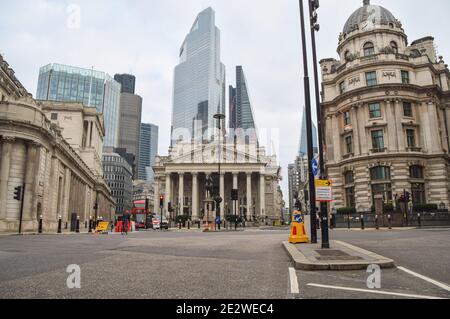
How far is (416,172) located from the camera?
39.7 meters

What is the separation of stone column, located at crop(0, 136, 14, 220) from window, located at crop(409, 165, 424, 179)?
41574 mm

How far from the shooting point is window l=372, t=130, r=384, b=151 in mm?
41150

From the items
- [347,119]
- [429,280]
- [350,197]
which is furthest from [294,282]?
[347,119]

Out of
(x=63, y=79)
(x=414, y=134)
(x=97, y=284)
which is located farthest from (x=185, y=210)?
(x=63, y=79)

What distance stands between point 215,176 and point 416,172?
57.4 m

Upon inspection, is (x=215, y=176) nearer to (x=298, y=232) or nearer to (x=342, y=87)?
(x=342, y=87)

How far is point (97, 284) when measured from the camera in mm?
4840

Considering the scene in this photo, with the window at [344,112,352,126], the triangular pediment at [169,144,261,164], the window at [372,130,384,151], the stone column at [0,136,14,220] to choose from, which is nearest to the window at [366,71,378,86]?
the window at [344,112,352,126]

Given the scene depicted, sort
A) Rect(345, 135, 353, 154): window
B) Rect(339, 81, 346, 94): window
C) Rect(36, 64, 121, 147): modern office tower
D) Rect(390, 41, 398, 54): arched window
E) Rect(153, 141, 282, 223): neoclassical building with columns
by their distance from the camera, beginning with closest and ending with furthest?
Rect(345, 135, 353, 154): window < Rect(390, 41, 398, 54): arched window < Rect(339, 81, 346, 94): window < Rect(153, 141, 282, 223): neoclassical building with columns < Rect(36, 64, 121, 147): modern office tower

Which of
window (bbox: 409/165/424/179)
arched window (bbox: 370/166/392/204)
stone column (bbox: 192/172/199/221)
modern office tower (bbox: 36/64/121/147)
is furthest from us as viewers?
modern office tower (bbox: 36/64/121/147)

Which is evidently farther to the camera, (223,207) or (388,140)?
(223,207)

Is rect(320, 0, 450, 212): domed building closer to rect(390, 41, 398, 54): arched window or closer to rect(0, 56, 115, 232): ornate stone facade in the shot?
rect(390, 41, 398, 54): arched window
